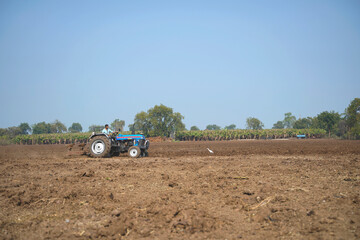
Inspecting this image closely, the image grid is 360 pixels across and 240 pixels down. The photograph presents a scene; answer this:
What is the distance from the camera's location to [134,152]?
16641 millimetres

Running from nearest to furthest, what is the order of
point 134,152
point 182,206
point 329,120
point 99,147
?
point 182,206 → point 99,147 → point 134,152 → point 329,120

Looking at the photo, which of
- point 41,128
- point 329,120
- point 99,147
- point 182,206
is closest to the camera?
point 182,206

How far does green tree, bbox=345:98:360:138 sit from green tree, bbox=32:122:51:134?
115768mm

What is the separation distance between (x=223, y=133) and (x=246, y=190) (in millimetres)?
84443

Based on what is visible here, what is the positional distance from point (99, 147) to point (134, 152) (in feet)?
6.00

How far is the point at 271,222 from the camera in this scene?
17.8ft

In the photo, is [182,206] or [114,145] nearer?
[182,206]

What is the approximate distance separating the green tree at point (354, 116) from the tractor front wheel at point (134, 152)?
47.7m

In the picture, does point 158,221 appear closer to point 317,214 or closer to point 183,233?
point 183,233

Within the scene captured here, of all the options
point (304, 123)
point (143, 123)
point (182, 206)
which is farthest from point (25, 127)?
point (182, 206)

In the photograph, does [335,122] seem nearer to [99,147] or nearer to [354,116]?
[354,116]

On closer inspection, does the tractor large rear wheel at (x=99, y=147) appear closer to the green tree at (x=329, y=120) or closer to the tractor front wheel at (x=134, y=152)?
the tractor front wheel at (x=134, y=152)

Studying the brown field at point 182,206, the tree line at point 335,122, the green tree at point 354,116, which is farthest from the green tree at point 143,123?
the brown field at point 182,206

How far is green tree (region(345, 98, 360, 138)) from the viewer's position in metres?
52.5
